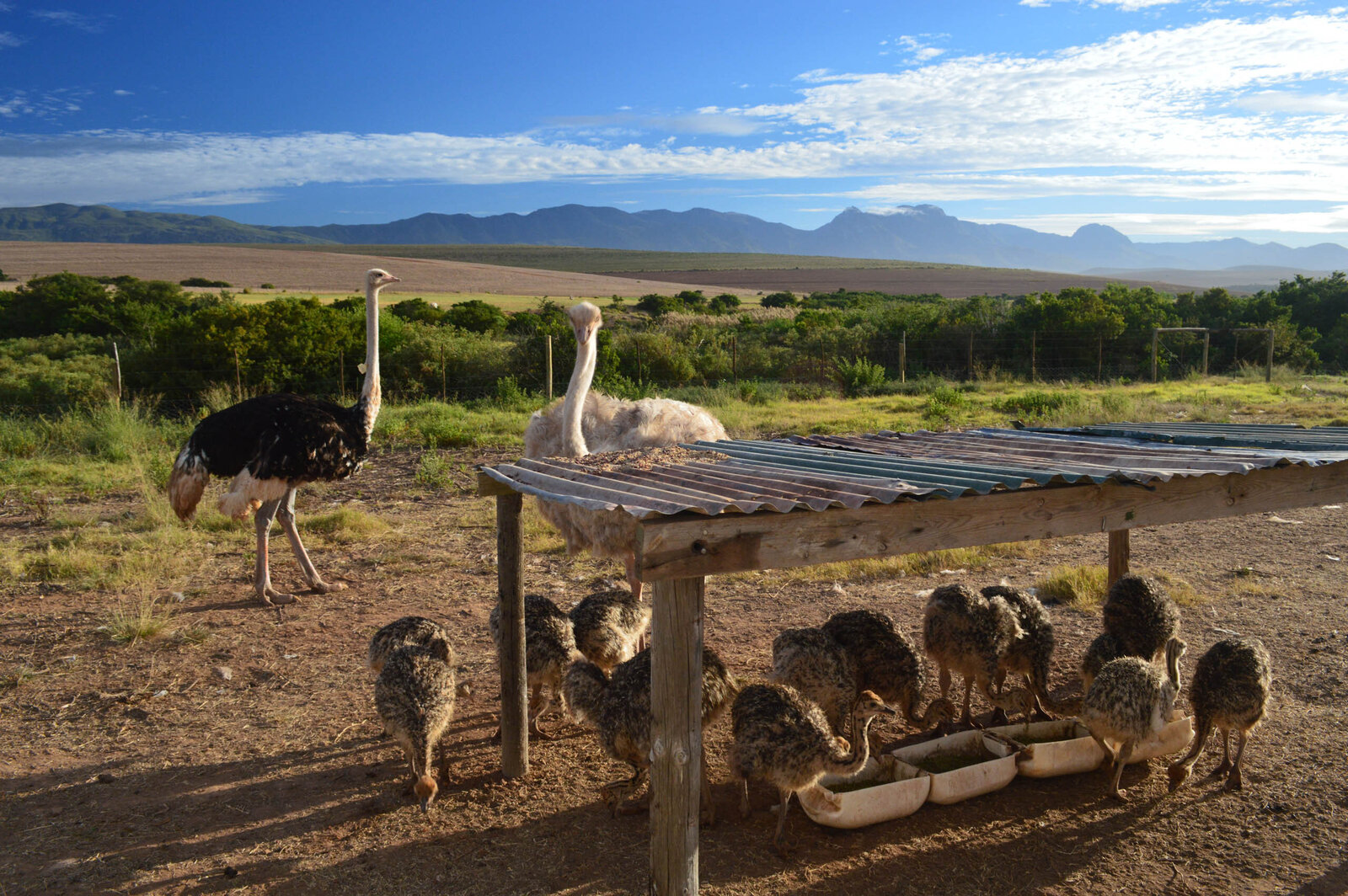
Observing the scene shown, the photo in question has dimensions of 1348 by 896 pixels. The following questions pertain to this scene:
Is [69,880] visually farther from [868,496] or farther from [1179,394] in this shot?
[1179,394]

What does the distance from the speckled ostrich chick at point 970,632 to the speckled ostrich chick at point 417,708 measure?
9.02ft

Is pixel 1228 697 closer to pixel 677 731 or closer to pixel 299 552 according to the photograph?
pixel 677 731

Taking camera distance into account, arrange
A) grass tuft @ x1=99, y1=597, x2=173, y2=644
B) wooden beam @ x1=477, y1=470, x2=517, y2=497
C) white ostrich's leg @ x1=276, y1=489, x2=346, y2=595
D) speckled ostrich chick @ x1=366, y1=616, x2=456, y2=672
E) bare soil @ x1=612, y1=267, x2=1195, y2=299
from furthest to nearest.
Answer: bare soil @ x1=612, y1=267, x2=1195, y2=299
white ostrich's leg @ x1=276, y1=489, x2=346, y2=595
grass tuft @ x1=99, y1=597, x2=173, y2=644
speckled ostrich chick @ x1=366, y1=616, x2=456, y2=672
wooden beam @ x1=477, y1=470, x2=517, y2=497

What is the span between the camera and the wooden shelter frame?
3.40 meters

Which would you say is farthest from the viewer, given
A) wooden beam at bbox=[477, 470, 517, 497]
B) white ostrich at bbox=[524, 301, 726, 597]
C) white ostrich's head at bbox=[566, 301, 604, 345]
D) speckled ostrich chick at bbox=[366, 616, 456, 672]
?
white ostrich's head at bbox=[566, 301, 604, 345]

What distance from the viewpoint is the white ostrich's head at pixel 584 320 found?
7188mm

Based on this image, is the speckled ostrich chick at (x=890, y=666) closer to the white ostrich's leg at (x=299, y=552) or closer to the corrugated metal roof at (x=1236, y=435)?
the corrugated metal roof at (x=1236, y=435)

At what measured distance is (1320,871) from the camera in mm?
4453

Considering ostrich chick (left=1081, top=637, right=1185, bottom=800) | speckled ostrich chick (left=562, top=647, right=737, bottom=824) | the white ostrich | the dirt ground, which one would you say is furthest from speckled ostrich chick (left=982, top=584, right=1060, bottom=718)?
the white ostrich

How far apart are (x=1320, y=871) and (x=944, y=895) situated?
70.7 inches

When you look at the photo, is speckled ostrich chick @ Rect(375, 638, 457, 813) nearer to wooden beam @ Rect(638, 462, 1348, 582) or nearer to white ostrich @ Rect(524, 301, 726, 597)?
white ostrich @ Rect(524, 301, 726, 597)

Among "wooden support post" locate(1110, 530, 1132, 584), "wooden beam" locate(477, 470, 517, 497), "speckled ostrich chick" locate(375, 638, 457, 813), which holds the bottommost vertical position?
"speckled ostrich chick" locate(375, 638, 457, 813)

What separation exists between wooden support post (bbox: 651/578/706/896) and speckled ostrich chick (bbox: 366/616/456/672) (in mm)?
2308

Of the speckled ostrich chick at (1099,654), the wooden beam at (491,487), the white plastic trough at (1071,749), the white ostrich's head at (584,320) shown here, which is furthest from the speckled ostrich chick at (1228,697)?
the white ostrich's head at (584,320)
